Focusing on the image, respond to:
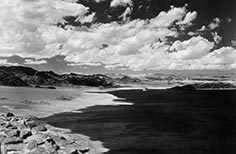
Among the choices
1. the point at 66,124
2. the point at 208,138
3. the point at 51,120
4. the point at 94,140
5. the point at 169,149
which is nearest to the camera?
the point at 169,149

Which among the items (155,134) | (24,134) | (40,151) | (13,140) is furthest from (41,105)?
(40,151)

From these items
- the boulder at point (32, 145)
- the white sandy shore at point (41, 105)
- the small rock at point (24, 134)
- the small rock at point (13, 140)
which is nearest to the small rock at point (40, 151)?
the boulder at point (32, 145)

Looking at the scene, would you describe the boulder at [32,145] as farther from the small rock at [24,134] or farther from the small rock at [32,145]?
the small rock at [24,134]

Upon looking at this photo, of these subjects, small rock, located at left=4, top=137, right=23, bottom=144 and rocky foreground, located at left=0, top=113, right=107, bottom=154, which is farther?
small rock, located at left=4, top=137, right=23, bottom=144

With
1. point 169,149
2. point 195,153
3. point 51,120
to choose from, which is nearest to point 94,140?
point 169,149

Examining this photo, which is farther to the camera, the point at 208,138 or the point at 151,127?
the point at 151,127

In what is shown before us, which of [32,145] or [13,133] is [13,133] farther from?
[32,145]

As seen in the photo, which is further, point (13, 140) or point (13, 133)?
point (13, 133)

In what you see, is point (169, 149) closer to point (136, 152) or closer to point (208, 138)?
point (136, 152)

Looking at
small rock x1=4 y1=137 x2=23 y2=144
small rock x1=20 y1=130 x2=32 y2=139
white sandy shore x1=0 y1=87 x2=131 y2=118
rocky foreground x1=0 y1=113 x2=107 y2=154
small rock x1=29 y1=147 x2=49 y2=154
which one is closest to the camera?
small rock x1=29 y1=147 x2=49 y2=154

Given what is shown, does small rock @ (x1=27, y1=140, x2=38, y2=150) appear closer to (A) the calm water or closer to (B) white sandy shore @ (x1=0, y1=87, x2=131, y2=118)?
(B) white sandy shore @ (x1=0, y1=87, x2=131, y2=118)

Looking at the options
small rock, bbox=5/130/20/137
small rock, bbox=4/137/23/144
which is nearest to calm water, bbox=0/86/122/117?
small rock, bbox=5/130/20/137
